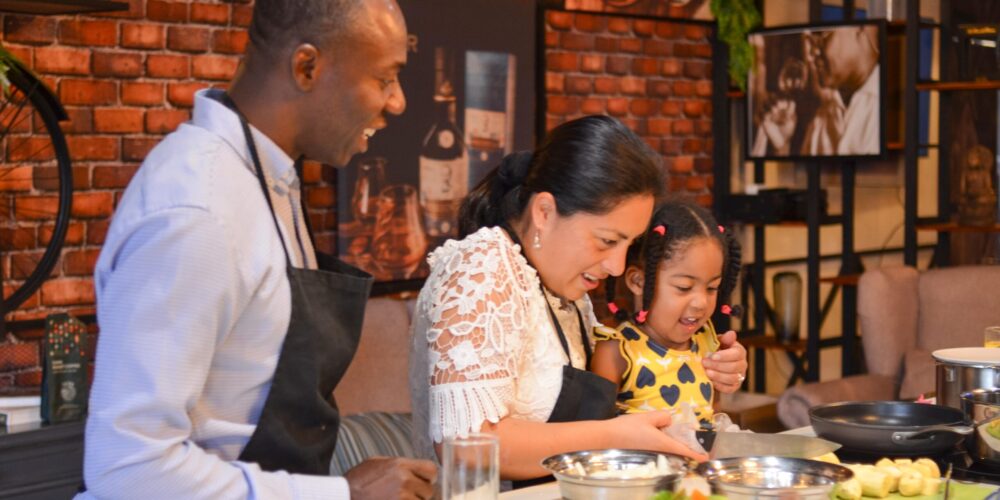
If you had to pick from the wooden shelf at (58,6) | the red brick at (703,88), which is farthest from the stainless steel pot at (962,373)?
the red brick at (703,88)

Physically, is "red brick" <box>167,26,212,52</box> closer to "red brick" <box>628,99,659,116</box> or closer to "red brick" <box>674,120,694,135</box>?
"red brick" <box>628,99,659,116</box>

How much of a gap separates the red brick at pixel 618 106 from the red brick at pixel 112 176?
7.81 feet

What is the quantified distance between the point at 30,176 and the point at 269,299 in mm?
2468

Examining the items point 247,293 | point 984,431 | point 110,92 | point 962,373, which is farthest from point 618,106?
point 247,293

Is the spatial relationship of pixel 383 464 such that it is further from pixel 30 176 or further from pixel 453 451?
pixel 30 176

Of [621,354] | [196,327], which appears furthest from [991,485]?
[196,327]

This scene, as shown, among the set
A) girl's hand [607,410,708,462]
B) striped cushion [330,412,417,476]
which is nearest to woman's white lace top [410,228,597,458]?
girl's hand [607,410,708,462]

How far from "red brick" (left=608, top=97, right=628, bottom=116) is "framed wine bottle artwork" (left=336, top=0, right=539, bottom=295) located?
23.7 inches

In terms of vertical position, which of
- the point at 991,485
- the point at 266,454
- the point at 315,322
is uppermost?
the point at 315,322

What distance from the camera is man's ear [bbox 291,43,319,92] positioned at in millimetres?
1606

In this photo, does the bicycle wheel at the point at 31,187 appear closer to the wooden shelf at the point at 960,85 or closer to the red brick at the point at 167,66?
the red brick at the point at 167,66

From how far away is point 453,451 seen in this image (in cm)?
156

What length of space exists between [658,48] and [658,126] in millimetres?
362

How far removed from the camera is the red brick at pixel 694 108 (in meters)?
6.12
